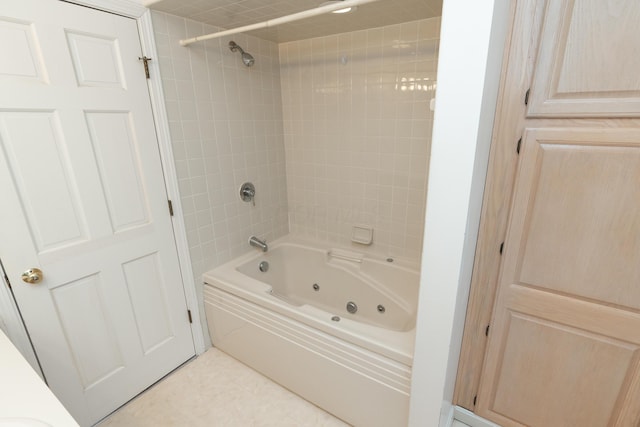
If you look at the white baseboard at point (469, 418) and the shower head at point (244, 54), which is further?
the shower head at point (244, 54)

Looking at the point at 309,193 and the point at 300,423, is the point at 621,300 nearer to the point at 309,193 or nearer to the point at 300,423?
the point at 300,423

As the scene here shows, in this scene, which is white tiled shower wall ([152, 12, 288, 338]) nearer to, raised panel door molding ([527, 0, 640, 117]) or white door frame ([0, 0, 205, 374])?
white door frame ([0, 0, 205, 374])

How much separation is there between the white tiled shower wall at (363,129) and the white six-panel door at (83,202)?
1.10 meters

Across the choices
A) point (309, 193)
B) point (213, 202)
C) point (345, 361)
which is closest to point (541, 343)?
point (345, 361)

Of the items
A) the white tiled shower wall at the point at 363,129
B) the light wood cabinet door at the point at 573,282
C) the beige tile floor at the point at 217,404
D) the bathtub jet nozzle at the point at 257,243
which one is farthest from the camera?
the bathtub jet nozzle at the point at 257,243

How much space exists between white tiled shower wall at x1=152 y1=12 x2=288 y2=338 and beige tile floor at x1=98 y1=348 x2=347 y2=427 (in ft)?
1.87

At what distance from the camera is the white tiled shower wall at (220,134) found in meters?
1.72

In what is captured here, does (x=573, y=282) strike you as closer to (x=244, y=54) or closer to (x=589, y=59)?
(x=589, y=59)

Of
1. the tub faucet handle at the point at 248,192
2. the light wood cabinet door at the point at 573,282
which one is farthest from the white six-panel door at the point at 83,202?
the light wood cabinet door at the point at 573,282

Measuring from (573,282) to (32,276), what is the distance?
2.25m

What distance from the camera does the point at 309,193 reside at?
2500 millimetres

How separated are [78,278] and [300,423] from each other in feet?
4.48

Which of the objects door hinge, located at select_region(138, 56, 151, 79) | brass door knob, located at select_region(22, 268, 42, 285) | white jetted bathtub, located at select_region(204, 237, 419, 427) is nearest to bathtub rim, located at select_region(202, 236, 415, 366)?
white jetted bathtub, located at select_region(204, 237, 419, 427)

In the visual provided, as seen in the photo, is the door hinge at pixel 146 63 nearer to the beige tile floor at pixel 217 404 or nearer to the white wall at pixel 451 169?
the white wall at pixel 451 169
